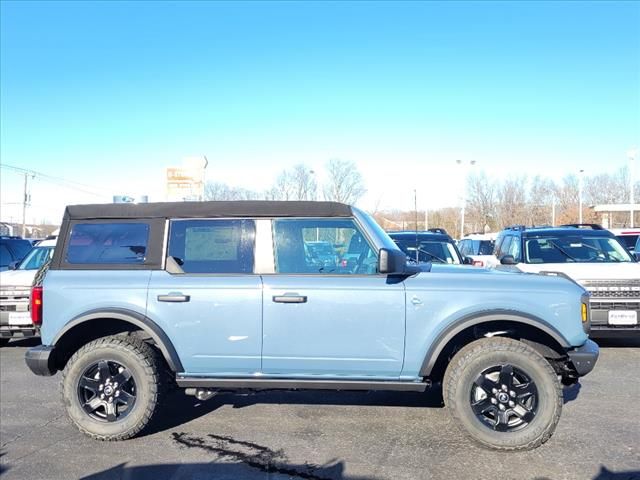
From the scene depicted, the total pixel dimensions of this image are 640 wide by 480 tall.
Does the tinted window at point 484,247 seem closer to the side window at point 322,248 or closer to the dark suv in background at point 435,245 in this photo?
the dark suv in background at point 435,245

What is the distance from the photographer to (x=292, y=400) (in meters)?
5.34


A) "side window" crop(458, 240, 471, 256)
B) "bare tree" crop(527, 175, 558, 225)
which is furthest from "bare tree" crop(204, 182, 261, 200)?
"bare tree" crop(527, 175, 558, 225)

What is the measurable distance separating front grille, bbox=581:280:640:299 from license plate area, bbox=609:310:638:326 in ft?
0.81

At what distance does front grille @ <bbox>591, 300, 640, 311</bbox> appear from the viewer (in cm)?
698

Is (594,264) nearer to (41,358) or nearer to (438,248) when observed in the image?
(438,248)

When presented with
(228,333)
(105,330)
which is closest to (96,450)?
(105,330)

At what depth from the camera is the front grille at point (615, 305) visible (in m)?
6.98

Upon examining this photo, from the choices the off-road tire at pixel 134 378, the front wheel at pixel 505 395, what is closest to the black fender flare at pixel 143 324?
the off-road tire at pixel 134 378

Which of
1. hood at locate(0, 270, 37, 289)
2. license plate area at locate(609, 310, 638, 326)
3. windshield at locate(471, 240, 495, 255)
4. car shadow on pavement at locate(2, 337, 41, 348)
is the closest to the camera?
license plate area at locate(609, 310, 638, 326)

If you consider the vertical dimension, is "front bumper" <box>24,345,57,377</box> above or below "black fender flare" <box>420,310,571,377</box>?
below

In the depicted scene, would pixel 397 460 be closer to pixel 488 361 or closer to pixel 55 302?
pixel 488 361

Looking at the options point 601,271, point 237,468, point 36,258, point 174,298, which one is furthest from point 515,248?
point 36,258

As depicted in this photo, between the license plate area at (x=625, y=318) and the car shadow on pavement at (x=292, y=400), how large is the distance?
9.92 ft

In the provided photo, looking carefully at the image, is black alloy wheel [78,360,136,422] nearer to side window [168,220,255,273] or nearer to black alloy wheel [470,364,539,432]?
side window [168,220,255,273]
